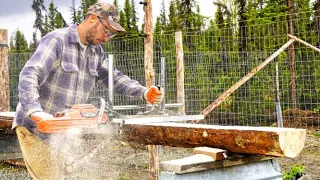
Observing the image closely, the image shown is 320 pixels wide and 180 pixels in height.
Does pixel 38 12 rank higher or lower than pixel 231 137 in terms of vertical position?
higher

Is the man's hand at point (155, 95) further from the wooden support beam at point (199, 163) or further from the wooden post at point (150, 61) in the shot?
the wooden post at point (150, 61)

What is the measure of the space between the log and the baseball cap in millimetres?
919

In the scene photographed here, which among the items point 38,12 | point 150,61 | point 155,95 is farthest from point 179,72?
point 38,12

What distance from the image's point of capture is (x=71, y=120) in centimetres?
341

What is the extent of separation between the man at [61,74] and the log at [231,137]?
1.02 feet

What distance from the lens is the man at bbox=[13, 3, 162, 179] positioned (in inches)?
152

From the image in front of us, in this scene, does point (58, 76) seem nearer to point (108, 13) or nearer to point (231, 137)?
point (108, 13)

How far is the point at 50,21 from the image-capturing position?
2052 inches

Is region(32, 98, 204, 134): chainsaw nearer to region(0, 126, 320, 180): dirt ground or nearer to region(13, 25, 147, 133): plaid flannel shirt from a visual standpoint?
region(13, 25, 147, 133): plaid flannel shirt

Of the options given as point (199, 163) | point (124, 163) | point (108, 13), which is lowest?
point (124, 163)

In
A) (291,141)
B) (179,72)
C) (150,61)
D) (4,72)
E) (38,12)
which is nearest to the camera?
(291,141)

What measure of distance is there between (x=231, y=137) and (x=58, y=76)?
1.67 m

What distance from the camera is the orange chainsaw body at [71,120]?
10.9 ft

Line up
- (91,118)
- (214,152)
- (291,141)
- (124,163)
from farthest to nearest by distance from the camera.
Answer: (124,163), (91,118), (214,152), (291,141)
